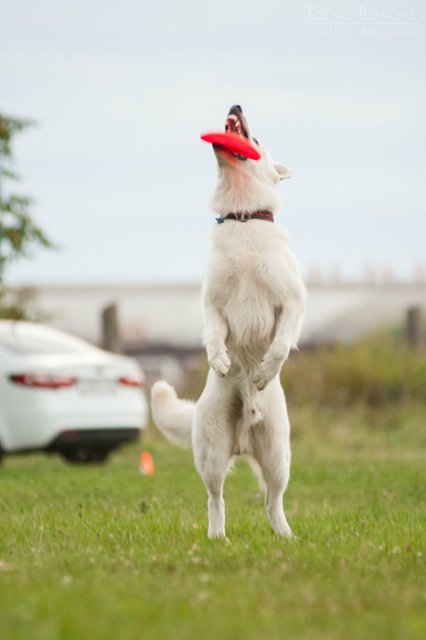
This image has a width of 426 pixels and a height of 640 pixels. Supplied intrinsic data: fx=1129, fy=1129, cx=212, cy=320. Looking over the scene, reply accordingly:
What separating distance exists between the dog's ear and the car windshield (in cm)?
686

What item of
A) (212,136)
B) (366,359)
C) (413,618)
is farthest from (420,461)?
(413,618)

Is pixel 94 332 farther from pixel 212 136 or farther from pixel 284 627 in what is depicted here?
pixel 284 627

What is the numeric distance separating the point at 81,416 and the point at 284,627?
367 inches

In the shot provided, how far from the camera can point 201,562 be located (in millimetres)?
5547

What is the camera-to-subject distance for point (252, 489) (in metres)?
11.3

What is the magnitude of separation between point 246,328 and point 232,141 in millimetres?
1099

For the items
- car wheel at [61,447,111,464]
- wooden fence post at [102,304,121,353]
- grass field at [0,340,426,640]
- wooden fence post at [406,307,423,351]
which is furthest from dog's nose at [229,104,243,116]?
wooden fence post at [406,307,423,351]

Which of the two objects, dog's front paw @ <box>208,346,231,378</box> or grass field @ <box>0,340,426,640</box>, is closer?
grass field @ <box>0,340,426,640</box>

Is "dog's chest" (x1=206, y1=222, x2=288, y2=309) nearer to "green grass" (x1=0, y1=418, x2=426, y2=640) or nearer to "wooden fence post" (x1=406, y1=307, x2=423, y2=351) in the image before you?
"green grass" (x1=0, y1=418, x2=426, y2=640)

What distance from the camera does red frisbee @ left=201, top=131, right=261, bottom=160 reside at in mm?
6582

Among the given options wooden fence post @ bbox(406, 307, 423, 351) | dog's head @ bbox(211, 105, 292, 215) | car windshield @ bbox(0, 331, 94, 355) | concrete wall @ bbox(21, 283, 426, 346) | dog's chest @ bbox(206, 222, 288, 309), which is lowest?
concrete wall @ bbox(21, 283, 426, 346)

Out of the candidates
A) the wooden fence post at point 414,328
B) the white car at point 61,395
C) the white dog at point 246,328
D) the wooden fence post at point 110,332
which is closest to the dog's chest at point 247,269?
the white dog at point 246,328

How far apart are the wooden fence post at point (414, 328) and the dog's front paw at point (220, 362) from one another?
612 inches

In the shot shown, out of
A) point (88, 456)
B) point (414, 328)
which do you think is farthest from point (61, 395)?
point (414, 328)
